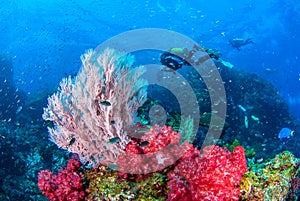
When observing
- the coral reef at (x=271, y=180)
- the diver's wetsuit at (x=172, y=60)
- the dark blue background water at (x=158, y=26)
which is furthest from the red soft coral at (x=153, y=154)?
the dark blue background water at (x=158, y=26)

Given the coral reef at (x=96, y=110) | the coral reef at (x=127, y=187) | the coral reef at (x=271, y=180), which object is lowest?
the coral reef at (x=271, y=180)

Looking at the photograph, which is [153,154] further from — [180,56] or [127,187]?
[180,56]

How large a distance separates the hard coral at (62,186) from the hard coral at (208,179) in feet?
6.32

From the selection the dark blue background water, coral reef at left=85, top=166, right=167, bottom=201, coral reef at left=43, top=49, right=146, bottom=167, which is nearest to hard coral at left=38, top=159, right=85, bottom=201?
coral reef at left=85, top=166, right=167, bottom=201

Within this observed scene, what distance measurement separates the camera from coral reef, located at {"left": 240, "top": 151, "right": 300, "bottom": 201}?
13.3 ft

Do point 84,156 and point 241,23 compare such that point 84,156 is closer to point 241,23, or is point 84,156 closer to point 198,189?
point 198,189

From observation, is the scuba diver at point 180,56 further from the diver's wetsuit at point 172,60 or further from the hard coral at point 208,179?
the hard coral at point 208,179

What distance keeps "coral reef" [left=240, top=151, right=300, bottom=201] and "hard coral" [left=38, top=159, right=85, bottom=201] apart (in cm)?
305

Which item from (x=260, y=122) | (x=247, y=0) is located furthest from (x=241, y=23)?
(x=260, y=122)

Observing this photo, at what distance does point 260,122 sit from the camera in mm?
13977

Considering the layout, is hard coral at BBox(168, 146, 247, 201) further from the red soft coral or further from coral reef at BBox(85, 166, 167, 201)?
the red soft coral

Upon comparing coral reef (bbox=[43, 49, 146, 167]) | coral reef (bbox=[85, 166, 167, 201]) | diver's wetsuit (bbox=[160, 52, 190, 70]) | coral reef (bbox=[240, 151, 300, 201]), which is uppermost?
diver's wetsuit (bbox=[160, 52, 190, 70])

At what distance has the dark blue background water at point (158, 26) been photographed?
39.9 m

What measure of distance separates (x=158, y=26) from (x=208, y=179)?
4961 centimetres
